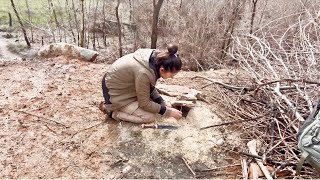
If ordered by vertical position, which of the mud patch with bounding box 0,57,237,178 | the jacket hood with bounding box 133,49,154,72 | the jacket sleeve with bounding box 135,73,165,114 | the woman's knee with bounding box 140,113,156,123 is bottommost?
the mud patch with bounding box 0,57,237,178

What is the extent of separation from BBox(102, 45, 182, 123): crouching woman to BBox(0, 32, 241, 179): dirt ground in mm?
152

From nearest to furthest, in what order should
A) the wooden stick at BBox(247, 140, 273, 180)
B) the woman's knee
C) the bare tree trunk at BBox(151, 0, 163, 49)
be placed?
1. the wooden stick at BBox(247, 140, 273, 180)
2. the woman's knee
3. the bare tree trunk at BBox(151, 0, 163, 49)

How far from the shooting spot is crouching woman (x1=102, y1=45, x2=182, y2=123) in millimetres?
3127

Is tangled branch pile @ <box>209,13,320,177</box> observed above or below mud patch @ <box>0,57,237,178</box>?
above

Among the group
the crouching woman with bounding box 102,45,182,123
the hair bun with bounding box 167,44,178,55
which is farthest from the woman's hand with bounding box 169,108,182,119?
the hair bun with bounding box 167,44,178,55

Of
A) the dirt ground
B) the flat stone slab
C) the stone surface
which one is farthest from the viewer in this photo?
the stone surface

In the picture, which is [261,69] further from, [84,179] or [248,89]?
[84,179]

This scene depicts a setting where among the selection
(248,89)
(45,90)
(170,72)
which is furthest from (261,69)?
(45,90)

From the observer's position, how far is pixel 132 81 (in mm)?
3404

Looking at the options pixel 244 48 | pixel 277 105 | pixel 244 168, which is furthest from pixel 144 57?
pixel 244 48

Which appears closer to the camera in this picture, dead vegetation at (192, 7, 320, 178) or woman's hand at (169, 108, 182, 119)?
dead vegetation at (192, 7, 320, 178)

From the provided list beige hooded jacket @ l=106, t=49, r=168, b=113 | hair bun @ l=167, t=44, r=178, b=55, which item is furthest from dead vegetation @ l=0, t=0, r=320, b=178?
hair bun @ l=167, t=44, r=178, b=55

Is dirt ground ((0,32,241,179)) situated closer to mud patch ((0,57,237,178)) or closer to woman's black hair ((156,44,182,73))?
mud patch ((0,57,237,178))

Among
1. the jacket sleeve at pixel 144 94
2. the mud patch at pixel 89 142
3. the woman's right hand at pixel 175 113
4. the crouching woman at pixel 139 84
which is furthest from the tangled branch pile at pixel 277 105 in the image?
the jacket sleeve at pixel 144 94
